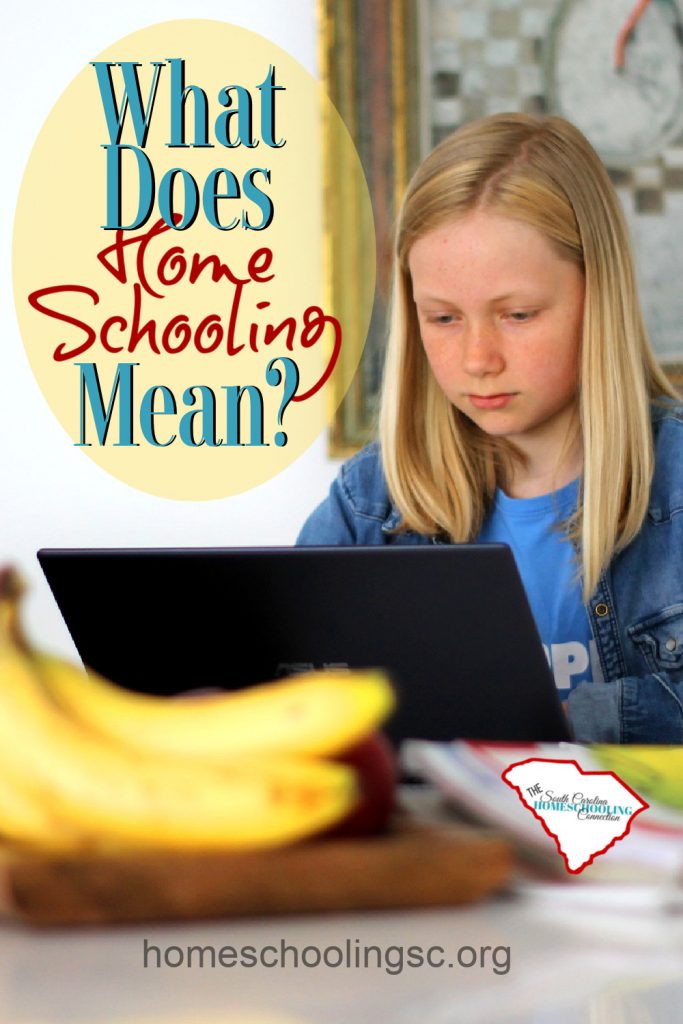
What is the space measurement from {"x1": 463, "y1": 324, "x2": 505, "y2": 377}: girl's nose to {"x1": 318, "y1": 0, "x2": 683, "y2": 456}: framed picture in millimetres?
356

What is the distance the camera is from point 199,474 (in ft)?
4.98

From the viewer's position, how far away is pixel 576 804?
65 cm

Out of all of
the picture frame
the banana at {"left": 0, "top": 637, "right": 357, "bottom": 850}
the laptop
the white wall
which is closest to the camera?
the banana at {"left": 0, "top": 637, "right": 357, "bottom": 850}

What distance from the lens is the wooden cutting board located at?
1.68ft

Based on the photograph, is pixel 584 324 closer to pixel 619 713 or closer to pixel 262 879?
pixel 619 713

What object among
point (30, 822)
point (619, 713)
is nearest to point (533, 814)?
point (30, 822)

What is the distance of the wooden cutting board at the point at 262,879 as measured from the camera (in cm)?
51

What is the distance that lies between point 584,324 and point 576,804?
2.52 ft

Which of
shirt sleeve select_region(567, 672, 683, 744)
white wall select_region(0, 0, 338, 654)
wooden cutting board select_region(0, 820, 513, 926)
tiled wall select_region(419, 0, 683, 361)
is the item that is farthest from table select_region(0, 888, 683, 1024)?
tiled wall select_region(419, 0, 683, 361)

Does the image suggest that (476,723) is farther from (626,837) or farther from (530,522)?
(530,522)

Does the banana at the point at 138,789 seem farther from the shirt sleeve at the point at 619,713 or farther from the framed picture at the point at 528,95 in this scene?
the framed picture at the point at 528,95

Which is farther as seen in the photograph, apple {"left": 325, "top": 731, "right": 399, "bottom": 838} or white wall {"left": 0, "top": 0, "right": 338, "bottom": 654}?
white wall {"left": 0, "top": 0, "right": 338, "bottom": 654}

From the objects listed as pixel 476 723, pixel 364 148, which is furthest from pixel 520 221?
pixel 476 723

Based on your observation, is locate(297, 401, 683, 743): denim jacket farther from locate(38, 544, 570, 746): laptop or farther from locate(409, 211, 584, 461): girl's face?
locate(38, 544, 570, 746): laptop
